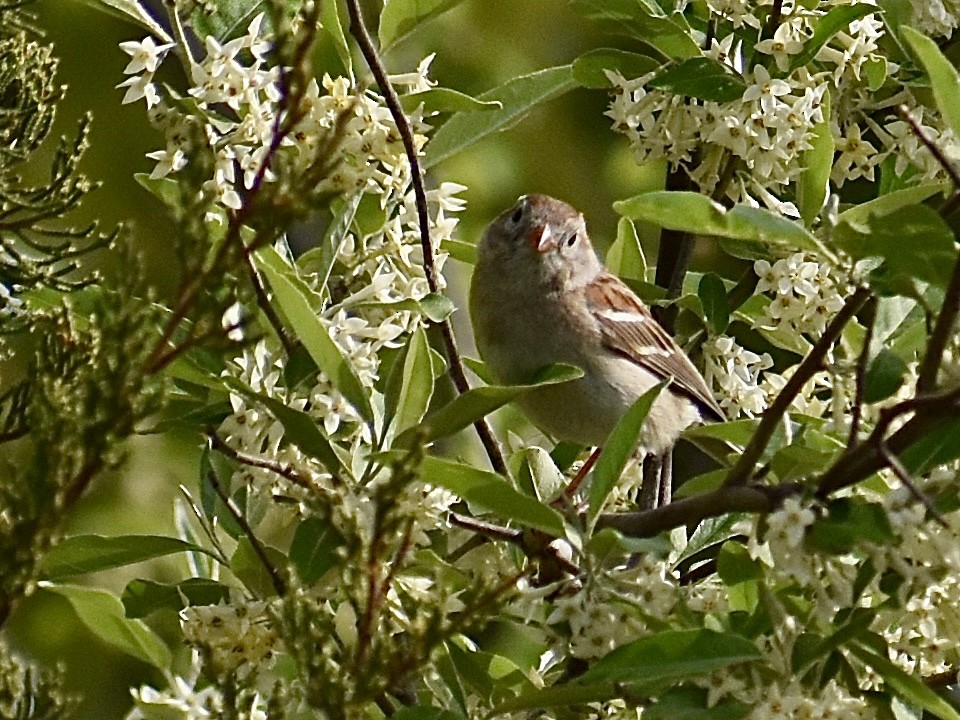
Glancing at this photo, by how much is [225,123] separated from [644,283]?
0.80 m

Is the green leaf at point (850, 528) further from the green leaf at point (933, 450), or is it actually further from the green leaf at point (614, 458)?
the green leaf at point (614, 458)

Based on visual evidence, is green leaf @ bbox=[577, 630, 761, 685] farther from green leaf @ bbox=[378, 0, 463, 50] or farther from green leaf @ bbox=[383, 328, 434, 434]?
green leaf @ bbox=[378, 0, 463, 50]

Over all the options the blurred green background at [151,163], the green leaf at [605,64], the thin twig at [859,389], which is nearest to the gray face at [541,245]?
the blurred green background at [151,163]

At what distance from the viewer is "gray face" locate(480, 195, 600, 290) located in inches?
135

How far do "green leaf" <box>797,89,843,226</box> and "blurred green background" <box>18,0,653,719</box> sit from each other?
1.49m

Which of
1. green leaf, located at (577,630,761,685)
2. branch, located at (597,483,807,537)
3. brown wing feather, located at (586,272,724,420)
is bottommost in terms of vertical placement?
brown wing feather, located at (586,272,724,420)

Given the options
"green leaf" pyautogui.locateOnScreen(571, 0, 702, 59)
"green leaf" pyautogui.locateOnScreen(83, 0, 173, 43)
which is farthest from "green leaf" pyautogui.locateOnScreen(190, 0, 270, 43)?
"green leaf" pyautogui.locateOnScreen(571, 0, 702, 59)

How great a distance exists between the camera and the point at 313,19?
141cm

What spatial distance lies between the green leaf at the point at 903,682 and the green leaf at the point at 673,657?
0.16 m

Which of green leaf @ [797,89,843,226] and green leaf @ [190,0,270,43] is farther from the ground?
green leaf @ [190,0,270,43]

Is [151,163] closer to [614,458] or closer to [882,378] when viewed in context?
[614,458]

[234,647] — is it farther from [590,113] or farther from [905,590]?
[590,113]

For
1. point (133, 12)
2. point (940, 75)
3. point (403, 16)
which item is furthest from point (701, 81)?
point (133, 12)

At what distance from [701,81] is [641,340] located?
936 mm
